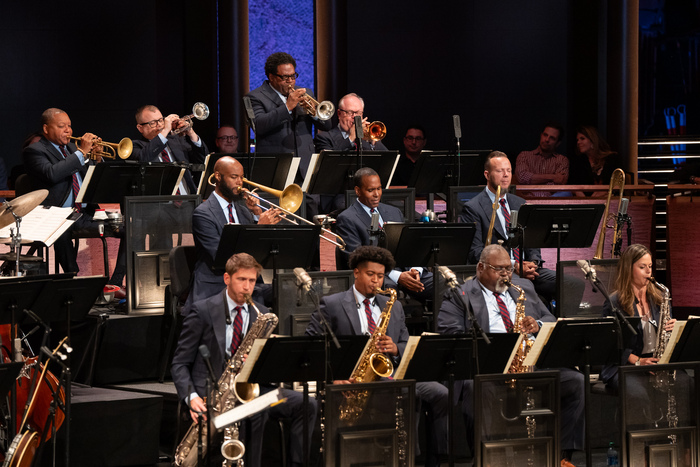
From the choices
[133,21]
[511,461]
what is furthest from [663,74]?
[511,461]

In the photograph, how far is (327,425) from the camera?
17.0 feet

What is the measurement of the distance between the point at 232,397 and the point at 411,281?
6.63 feet

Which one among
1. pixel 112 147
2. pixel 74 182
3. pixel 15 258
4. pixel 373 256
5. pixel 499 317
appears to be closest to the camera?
pixel 373 256

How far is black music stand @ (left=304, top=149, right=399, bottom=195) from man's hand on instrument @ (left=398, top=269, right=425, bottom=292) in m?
1.00

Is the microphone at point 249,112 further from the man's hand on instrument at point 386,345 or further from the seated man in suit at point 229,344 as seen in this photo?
the man's hand on instrument at point 386,345

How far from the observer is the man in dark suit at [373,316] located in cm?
608

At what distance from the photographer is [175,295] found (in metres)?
7.13

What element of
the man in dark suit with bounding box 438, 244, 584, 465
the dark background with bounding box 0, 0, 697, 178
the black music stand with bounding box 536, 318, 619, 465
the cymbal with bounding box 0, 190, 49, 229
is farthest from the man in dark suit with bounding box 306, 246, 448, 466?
the dark background with bounding box 0, 0, 697, 178

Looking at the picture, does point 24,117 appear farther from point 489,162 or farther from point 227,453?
point 227,453

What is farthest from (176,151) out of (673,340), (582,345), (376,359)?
(673,340)

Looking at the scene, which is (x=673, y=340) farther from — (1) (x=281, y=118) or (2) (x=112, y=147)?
(2) (x=112, y=147)

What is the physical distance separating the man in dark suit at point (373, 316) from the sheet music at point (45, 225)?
1.85 m

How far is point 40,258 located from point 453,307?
2.85 metres

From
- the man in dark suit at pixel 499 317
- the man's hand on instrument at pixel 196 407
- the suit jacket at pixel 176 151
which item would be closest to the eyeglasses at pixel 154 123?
the suit jacket at pixel 176 151
